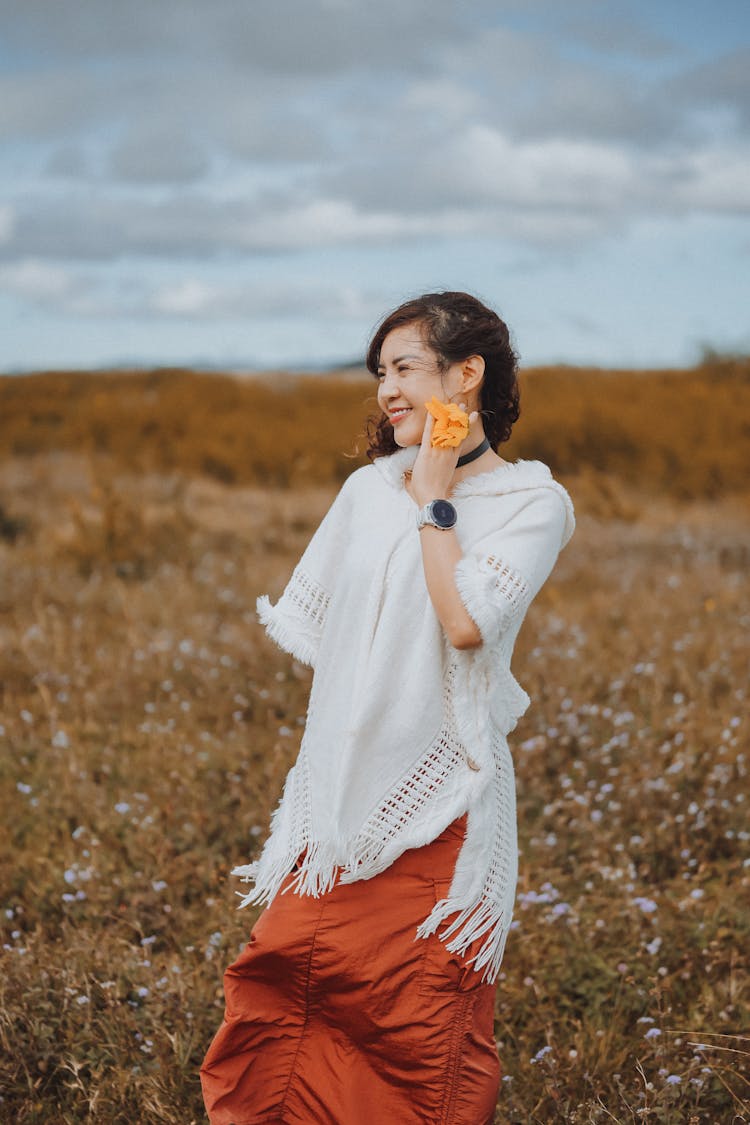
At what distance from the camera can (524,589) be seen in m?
2.10

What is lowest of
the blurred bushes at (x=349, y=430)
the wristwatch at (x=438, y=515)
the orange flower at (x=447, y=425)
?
the blurred bushes at (x=349, y=430)

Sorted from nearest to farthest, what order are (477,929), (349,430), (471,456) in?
(477,929), (471,456), (349,430)

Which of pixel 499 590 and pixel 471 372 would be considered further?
pixel 471 372

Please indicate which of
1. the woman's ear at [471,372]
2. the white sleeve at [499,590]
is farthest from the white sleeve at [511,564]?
the woman's ear at [471,372]

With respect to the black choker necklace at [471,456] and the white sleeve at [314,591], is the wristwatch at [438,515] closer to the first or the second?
the black choker necklace at [471,456]

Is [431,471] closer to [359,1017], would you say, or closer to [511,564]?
[511,564]

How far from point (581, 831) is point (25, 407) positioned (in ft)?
58.9

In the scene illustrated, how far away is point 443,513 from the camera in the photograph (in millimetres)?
2094

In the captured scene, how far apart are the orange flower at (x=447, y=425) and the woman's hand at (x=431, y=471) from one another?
0.5 inches

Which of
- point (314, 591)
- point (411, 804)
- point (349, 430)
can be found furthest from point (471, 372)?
point (349, 430)

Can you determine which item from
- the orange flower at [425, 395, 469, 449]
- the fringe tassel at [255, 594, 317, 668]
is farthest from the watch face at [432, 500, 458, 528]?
the fringe tassel at [255, 594, 317, 668]

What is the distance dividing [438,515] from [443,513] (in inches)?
0.5

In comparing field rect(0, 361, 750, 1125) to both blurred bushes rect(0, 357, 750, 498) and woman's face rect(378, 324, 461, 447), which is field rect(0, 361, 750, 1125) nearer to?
woman's face rect(378, 324, 461, 447)

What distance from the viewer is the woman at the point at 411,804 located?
2.13 metres
